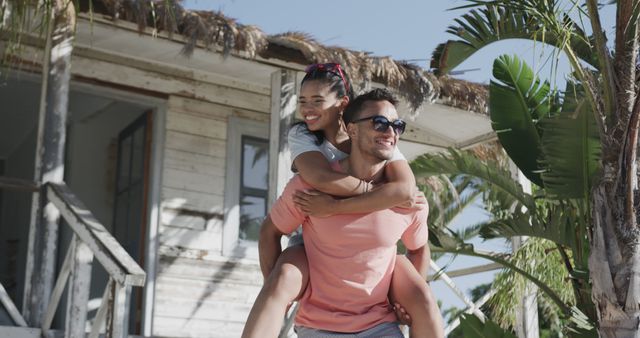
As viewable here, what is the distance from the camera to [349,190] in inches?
120

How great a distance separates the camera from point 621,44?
17.9ft

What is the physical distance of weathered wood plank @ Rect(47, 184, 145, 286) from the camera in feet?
20.0

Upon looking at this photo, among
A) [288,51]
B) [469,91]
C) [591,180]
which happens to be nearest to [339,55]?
[288,51]

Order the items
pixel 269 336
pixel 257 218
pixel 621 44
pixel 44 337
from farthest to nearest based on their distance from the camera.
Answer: pixel 257 218 < pixel 44 337 < pixel 621 44 < pixel 269 336

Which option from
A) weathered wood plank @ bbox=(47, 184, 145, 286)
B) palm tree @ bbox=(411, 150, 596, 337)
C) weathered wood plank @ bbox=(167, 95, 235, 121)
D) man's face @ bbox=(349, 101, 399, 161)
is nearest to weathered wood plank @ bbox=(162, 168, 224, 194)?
weathered wood plank @ bbox=(167, 95, 235, 121)

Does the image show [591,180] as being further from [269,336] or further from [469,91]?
[269,336]

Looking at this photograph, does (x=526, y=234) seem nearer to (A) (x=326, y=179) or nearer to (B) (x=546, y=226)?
(B) (x=546, y=226)

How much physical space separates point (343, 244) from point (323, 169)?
0.26 m

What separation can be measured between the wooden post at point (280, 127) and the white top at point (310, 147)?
15.5 feet

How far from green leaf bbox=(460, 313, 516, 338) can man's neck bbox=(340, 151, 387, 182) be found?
3.83 m

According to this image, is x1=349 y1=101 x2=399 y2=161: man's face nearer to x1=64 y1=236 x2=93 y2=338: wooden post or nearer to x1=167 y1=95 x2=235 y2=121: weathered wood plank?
x1=64 y1=236 x2=93 y2=338: wooden post

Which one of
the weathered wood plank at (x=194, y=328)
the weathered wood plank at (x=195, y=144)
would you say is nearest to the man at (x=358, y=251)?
the weathered wood plank at (x=194, y=328)

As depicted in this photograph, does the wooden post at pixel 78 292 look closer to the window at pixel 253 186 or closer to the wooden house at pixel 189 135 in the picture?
the wooden house at pixel 189 135

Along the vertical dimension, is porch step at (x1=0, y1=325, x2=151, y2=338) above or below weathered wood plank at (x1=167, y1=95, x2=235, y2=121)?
below
